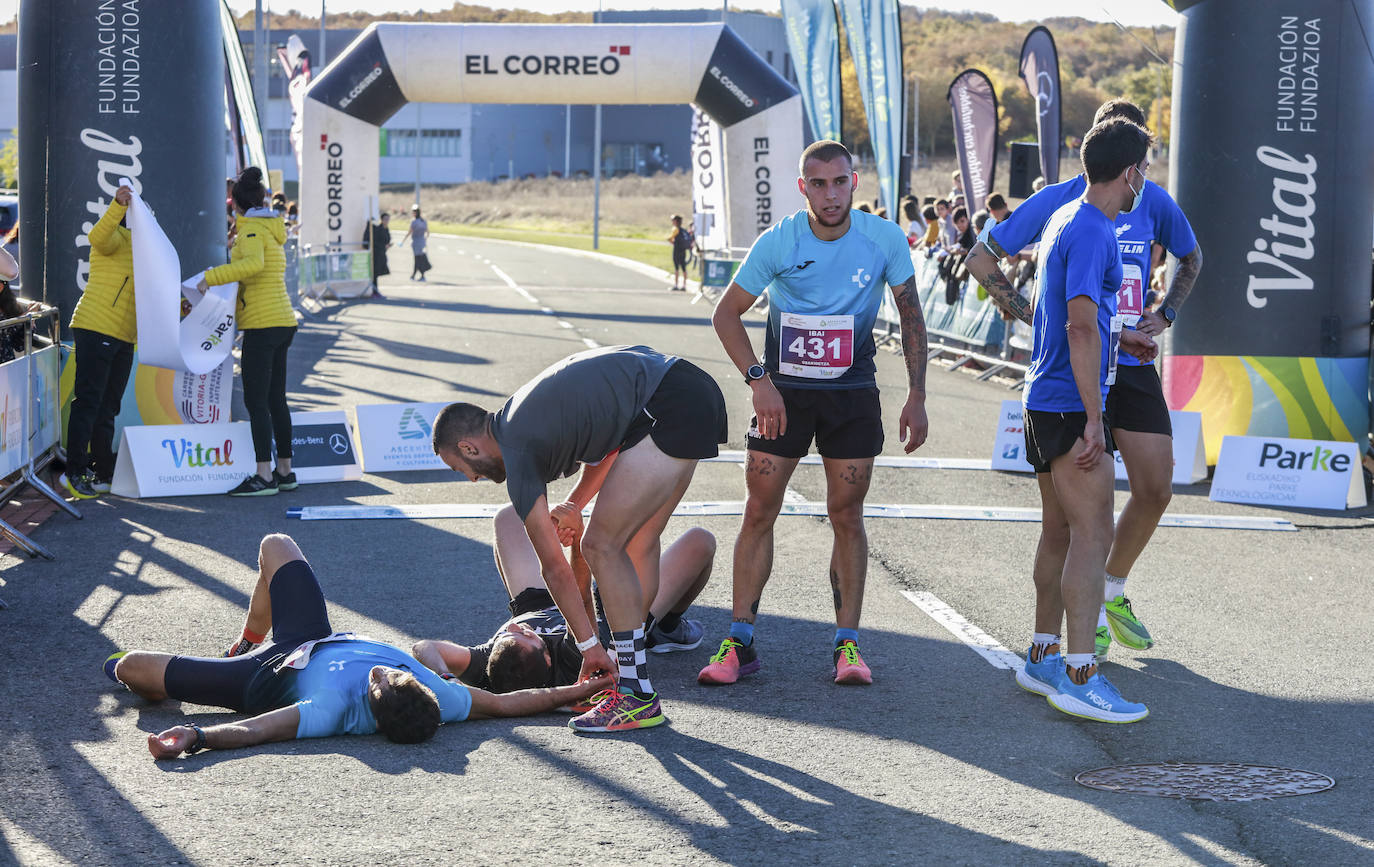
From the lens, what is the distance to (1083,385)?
Result: 5281 mm

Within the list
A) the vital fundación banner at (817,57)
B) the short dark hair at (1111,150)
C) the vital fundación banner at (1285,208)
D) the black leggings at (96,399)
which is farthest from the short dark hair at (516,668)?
the vital fundación banner at (817,57)

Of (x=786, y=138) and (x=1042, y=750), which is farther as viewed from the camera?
(x=786, y=138)

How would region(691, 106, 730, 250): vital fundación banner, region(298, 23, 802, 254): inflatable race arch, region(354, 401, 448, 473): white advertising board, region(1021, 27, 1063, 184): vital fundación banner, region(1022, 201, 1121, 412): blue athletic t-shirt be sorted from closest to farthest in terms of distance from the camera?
region(1022, 201, 1121, 412): blue athletic t-shirt
region(354, 401, 448, 473): white advertising board
region(1021, 27, 1063, 184): vital fundación banner
region(298, 23, 802, 254): inflatable race arch
region(691, 106, 730, 250): vital fundación banner

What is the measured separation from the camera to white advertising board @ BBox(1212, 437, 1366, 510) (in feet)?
32.9

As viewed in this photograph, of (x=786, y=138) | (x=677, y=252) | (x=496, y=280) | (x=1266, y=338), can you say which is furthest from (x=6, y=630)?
(x=496, y=280)

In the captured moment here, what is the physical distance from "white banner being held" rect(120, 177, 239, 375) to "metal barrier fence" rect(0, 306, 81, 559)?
2.12ft

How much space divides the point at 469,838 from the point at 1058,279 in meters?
2.92

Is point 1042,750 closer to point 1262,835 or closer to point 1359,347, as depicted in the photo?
point 1262,835

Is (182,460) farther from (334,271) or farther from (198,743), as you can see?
(334,271)

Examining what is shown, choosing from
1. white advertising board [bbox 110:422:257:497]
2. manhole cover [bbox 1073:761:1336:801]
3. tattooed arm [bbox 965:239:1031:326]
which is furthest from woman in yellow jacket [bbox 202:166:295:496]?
manhole cover [bbox 1073:761:1336:801]

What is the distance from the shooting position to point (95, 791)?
14.8 ft

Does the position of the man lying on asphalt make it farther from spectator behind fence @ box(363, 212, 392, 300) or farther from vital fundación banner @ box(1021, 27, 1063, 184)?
spectator behind fence @ box(363, 212, 392, 300)

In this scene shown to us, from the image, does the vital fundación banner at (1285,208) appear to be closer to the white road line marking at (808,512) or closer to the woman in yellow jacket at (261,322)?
the white road line marking at (808,512)

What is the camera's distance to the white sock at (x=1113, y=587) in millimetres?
6309
